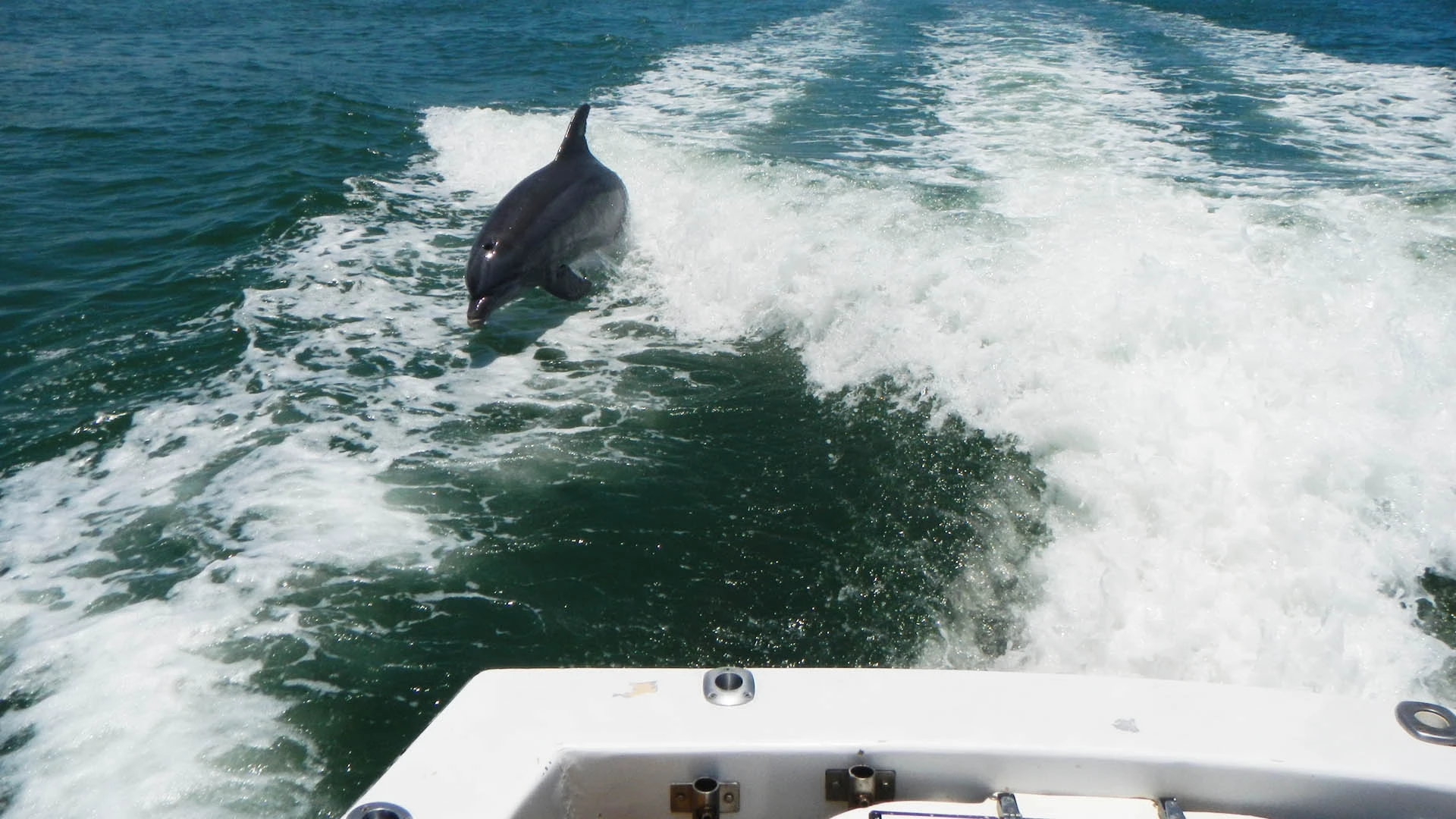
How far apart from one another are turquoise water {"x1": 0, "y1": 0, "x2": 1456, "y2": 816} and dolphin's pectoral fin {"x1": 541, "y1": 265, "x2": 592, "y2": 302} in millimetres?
247

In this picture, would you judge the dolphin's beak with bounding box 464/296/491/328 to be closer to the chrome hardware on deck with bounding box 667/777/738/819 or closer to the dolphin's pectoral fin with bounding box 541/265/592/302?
the dolphin's pectoral fin with bounding box 541/265/592/302

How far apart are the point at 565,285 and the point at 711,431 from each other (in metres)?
3.04

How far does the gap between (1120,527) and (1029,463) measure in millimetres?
800

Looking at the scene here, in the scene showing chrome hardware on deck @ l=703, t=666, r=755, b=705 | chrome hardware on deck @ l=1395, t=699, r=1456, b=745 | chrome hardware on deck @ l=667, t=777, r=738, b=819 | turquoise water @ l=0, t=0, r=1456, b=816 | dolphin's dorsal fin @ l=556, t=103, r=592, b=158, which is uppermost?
dolphin's dorsal fin @ l=556, t=103, r=592, b=158

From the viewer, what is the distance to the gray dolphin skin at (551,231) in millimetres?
8672

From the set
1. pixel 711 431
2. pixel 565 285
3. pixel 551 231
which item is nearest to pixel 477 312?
pixel 565 285

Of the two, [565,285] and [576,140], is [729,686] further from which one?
[576,140]

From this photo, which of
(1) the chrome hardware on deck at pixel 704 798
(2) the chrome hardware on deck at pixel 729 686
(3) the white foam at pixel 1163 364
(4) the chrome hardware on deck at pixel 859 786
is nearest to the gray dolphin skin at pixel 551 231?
(3) the white foam at pixel 1163 364

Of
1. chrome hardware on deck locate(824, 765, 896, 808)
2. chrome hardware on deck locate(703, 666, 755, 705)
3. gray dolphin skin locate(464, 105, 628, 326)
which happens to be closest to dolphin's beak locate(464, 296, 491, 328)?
gray dolphin skin locate(464, 105, 628, 326)

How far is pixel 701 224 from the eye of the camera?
33.6ft

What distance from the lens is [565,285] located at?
900cm

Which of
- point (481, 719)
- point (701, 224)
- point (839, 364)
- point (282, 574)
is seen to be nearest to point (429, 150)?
point (701, 224)

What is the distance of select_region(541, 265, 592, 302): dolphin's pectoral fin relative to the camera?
8.98 m

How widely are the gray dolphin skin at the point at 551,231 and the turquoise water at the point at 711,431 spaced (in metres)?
0.30
